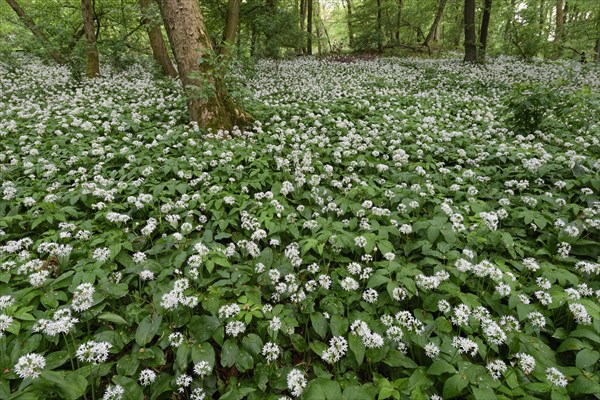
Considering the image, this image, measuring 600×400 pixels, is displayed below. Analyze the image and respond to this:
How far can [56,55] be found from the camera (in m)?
15.0

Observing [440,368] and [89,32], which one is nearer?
[440,368]

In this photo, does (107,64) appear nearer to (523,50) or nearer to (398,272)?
(398,272)

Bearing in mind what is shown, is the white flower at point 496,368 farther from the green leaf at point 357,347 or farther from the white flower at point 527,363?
the green leaf at point 357,347

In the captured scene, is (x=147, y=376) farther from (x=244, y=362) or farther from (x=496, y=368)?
(x=496, y=368)

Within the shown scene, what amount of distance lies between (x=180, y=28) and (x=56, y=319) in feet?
21.5

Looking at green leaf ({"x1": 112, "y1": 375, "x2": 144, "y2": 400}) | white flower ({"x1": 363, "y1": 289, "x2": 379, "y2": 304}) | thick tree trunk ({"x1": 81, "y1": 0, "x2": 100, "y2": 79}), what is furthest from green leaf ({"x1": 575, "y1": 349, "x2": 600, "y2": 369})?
thick tree trunk ({"x1": 81, "y1": 0, "x2": 100, "y2": 79})

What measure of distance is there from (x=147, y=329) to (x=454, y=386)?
9.04ft

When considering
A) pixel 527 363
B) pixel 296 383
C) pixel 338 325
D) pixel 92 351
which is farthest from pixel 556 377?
pixel 92 351

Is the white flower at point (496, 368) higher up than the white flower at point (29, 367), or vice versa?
the white flower at point (29, 367)

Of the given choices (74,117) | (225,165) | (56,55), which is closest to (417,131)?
(225,165)

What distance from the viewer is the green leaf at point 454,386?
7.93 feet

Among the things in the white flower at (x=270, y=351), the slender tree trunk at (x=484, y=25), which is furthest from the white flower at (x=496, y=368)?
the slender tree trunk at (x=484, y=25)

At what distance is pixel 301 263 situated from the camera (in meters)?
3.87

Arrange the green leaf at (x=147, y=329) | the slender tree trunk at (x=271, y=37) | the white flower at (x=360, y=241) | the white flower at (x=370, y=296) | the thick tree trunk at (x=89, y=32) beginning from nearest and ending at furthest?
the green leaf at (x=147, y=329), the white flower at (x=370, y=296), the white flower at (x=360, y=241), the thick tree trunk at (x=89, y=32), the slender tree trunk at (x=271, y=37)
